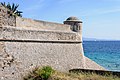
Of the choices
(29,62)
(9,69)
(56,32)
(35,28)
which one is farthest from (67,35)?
(9,69)

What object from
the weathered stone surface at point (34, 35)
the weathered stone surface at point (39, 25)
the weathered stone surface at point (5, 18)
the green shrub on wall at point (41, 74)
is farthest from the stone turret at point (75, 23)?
the weathered stone surface at point (5, 18)

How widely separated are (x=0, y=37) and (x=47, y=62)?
3.25 meters

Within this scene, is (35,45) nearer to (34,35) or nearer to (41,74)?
(34,35)

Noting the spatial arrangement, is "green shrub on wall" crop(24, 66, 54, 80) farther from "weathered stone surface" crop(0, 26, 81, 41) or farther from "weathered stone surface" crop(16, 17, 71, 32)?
"weathered stone surface" crop(16, 17, 71, 32)

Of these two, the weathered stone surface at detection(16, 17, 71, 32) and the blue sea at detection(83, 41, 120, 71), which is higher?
the weathered stone surface at detection(16, 17, 71, 32)

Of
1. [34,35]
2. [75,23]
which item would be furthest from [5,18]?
[75,23]

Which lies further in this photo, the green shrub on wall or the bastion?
the green shrub on wall

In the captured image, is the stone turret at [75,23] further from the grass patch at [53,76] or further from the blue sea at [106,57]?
the blue sea at [106,57]

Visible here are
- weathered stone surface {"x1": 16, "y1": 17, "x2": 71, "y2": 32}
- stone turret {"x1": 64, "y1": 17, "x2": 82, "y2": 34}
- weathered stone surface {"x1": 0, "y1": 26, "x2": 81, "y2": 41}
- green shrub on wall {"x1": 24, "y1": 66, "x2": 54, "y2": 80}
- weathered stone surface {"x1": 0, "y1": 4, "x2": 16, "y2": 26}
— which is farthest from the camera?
stone turret {"x1": 64, "y1": 17, "x2": 82, "y2": 34}

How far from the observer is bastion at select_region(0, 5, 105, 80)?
13.2m

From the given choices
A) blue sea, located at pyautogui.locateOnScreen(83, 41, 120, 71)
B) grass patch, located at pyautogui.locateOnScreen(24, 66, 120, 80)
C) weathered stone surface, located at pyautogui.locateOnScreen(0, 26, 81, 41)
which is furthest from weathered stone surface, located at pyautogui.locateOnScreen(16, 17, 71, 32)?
blue sea, located at pyautogui.locateOnScreen(83, 41, 120, 71)

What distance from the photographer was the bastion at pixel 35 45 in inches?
521

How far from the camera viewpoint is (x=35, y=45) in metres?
14.8

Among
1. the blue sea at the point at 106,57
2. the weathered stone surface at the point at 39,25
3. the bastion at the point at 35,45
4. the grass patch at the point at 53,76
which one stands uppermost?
the weathered stone surface at the point at 39,25
